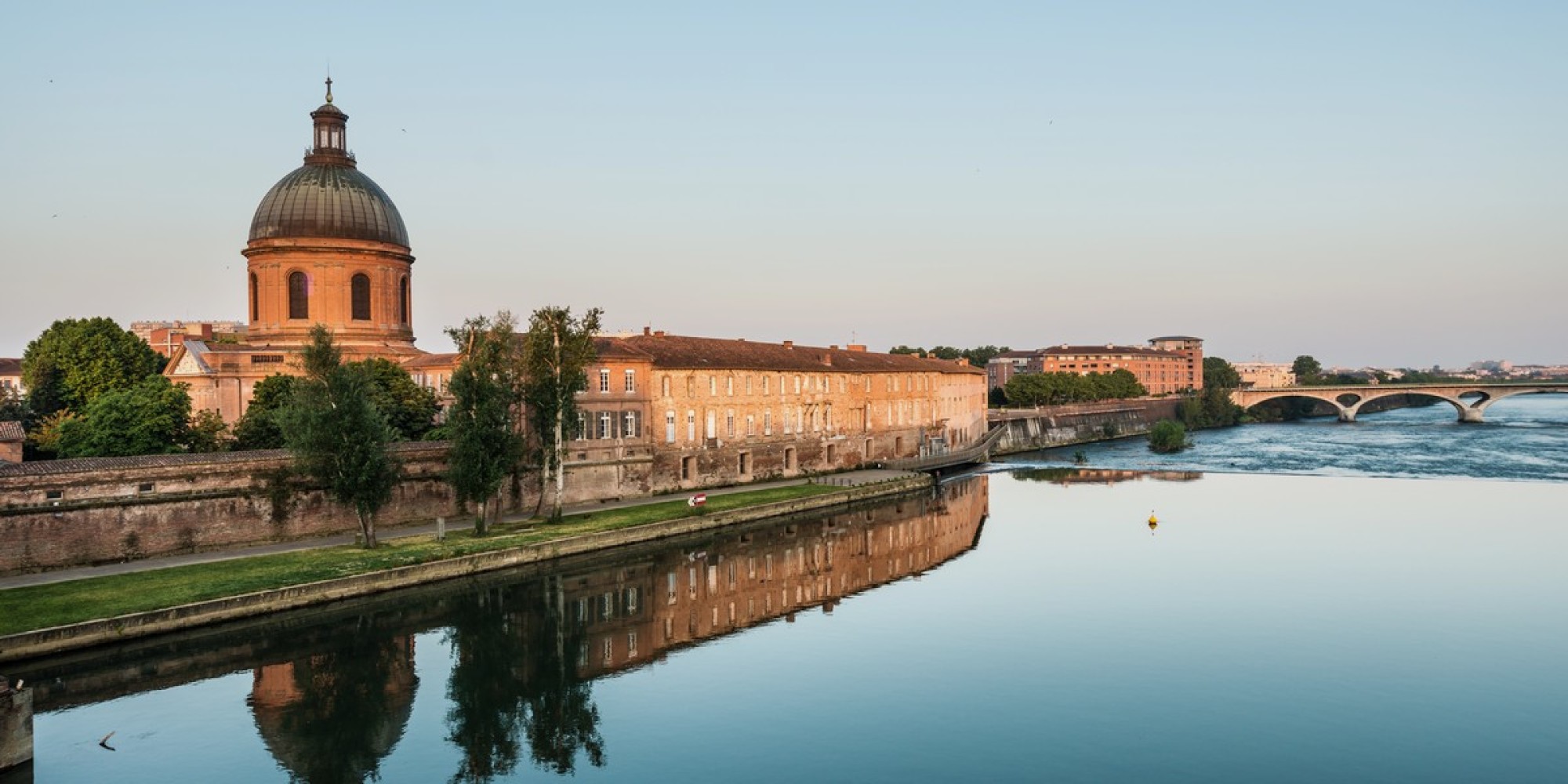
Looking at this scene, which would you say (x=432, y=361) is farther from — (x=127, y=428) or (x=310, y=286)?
(x=127, y=428)

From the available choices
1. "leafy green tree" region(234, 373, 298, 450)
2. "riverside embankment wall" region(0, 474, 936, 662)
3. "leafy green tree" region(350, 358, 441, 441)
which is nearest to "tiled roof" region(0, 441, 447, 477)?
"leafy green tree" region(234, 373, 298, 450)

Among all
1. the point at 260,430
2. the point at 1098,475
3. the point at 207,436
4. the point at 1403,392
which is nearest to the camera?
the point at 207,436

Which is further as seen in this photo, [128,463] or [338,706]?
[128,463]

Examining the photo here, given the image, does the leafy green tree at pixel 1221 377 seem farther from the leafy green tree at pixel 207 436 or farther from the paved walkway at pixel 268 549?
the leafy green tree at pixel 207 436

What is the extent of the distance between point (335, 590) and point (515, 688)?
28.4ft

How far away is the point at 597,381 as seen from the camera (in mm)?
45781

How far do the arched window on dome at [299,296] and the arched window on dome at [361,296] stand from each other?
1987 millimetres

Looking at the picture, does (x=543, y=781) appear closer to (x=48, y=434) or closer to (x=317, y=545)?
(x=317, y=545)

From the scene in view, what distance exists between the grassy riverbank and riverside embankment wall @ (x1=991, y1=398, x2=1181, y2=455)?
54.1 meters

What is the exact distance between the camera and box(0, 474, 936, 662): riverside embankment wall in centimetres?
2297

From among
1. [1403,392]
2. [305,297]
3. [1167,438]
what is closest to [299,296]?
[305,297]

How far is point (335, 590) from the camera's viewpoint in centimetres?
2855

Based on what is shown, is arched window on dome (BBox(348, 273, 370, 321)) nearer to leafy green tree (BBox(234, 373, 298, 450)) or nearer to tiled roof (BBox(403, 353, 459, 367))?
tiled roof (BBox(403, 353, 459, 367))

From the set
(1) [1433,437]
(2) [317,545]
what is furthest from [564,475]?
(1) [1433,437]
